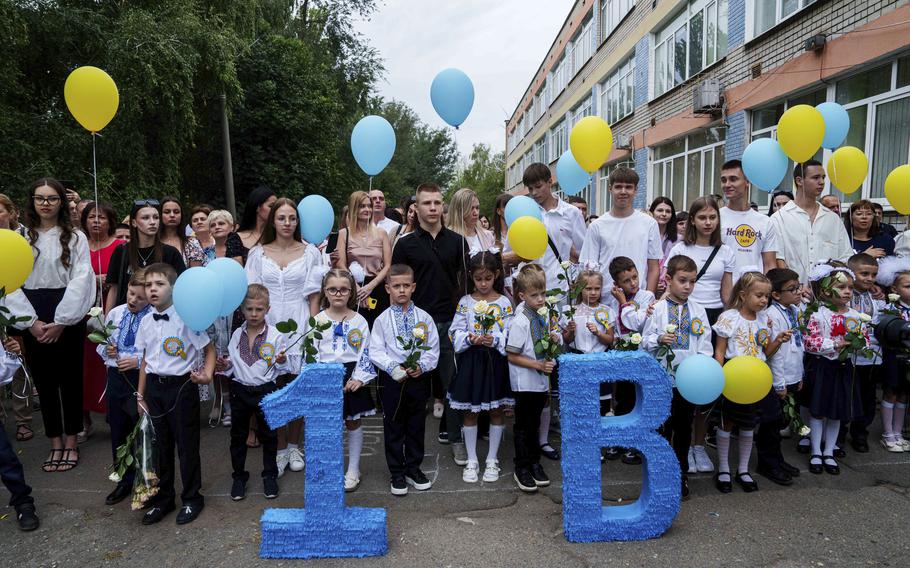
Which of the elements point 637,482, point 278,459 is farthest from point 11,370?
point 637,482

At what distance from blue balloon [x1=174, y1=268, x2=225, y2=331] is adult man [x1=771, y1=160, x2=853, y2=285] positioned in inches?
168

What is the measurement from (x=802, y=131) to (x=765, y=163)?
1.20 ft

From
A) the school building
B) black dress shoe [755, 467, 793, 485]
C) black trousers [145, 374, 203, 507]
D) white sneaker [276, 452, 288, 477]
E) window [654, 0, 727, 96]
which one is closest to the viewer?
black trousers [145, 374, 203, 507]

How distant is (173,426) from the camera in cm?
349

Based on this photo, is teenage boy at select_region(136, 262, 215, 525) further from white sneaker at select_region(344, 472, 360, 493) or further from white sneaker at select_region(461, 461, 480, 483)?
white sneaker at select_region(461, 461, 480, 483)

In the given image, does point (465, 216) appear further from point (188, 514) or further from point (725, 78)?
point (725, 78)

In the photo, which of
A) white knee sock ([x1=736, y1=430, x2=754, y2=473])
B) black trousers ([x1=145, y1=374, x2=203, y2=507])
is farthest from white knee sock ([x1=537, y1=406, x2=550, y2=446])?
black trousers ([x1=145, y1=374, x2=203, y2=507])

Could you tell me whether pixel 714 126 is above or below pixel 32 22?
below

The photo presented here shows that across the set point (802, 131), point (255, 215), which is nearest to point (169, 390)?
point (255, 215)

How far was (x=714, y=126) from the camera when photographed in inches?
456

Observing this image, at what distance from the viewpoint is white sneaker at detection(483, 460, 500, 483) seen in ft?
12.9

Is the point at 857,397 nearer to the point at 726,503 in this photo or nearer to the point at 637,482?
the point at 726,503

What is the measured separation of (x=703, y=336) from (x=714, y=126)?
9.35m

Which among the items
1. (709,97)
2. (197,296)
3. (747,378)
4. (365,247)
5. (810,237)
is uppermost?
(709,97)
